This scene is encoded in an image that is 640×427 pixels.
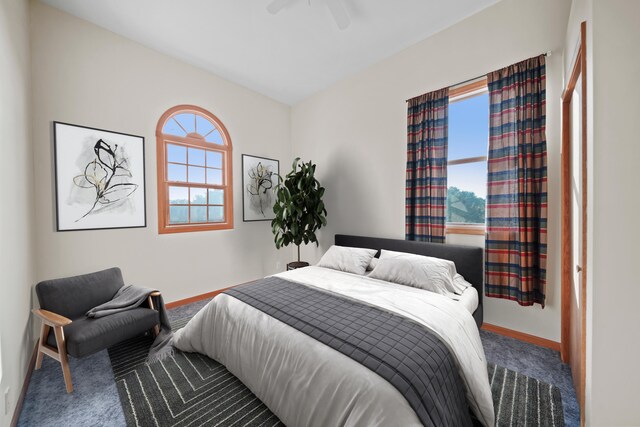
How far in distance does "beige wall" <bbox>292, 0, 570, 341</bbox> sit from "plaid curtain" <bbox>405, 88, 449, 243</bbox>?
5.7 inches

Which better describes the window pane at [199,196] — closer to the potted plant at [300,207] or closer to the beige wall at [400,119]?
the potted plant at [300,207]

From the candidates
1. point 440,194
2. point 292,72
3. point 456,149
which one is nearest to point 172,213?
point 292,72

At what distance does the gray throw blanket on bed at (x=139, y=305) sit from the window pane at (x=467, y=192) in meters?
3.06

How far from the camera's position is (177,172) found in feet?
10.8

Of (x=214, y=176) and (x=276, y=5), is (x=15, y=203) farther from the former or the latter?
(x=276, y=5)

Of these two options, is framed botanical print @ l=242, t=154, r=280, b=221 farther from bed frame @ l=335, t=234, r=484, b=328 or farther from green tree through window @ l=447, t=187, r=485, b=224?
green tree through window @ l=447, t=187, r=485, b=224

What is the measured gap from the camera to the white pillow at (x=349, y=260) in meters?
2.88

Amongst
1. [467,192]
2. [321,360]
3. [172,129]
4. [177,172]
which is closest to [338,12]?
[467,192]

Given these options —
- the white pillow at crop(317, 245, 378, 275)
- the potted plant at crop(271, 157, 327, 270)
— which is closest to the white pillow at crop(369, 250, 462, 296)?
the white pillow at crop(317, 245, 378, 275)

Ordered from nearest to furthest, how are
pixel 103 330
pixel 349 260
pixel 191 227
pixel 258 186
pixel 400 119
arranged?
1. pixel 103 330
2. pixel 349 260
3. pixel 400 119
4. pixel 191 227
5. pixel 258 186

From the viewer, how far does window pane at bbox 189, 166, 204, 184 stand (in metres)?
3.43

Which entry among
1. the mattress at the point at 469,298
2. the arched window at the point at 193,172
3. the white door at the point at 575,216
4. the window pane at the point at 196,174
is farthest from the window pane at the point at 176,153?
the white door at the point at 575,216

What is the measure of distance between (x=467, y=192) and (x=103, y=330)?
347cm

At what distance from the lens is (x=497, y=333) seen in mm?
2490
